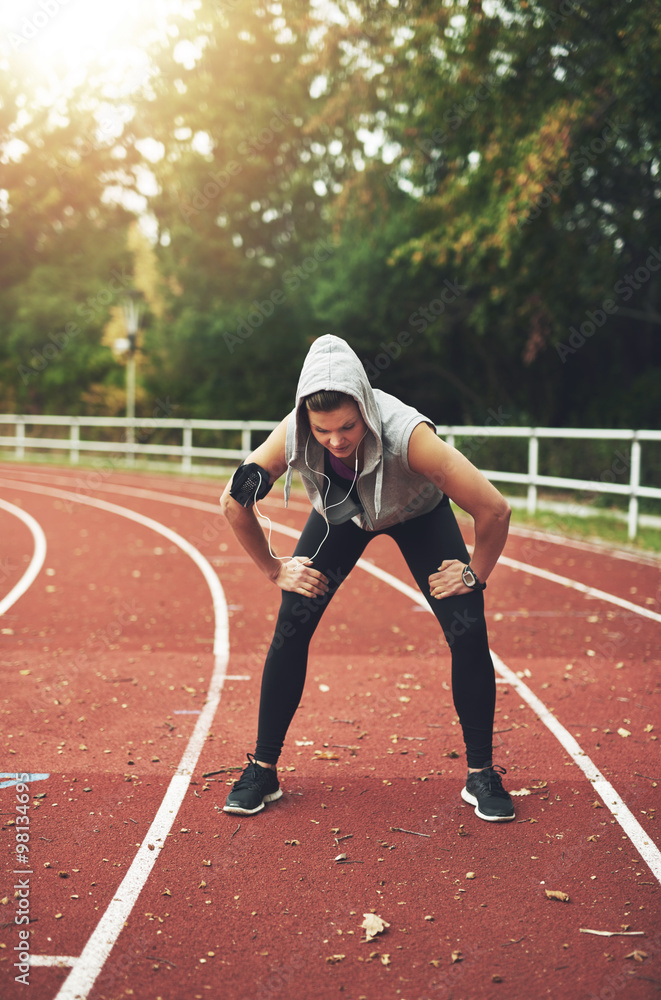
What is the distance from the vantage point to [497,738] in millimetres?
4512

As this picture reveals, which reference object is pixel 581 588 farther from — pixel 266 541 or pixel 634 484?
pixel 266 541

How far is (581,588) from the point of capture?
8383 millimetres

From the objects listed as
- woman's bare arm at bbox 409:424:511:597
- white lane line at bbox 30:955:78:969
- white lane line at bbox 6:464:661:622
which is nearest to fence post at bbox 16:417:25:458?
white lane line at bbox 6:464:661:622

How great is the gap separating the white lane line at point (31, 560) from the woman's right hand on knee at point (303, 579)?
4.63 m

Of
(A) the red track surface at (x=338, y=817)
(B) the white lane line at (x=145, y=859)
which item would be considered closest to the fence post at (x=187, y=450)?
(A) the red track surface at (x=338, y=817)

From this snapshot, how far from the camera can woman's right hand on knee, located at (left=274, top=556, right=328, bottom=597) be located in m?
3.43

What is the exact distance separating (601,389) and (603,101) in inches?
369

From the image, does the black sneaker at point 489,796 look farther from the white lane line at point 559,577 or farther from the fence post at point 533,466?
the fence post at point 533,466

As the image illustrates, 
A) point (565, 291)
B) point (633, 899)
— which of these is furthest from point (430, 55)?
point (633, 899)

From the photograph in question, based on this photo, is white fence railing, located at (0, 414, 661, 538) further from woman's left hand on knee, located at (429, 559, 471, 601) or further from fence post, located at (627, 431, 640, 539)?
woman's left hand on knee, located at (429, 559, 471, 601)

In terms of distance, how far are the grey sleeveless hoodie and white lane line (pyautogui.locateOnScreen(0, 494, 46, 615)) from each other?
486cm

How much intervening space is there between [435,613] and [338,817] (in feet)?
3.05

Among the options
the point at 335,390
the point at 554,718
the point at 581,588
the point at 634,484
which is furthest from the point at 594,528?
the point at 335,390

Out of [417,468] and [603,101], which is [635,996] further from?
[603,101]
